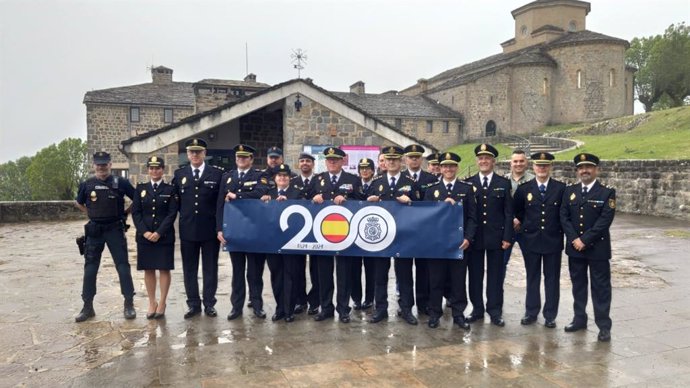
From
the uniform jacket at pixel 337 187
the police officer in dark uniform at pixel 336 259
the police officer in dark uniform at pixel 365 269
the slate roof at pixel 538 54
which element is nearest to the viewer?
the police officer in dark uniform at pixel 336 259

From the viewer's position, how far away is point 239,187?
6.14m

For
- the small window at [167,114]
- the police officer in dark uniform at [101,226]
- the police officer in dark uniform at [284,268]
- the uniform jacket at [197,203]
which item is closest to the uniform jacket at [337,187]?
the police officer in dark uniform at [284,268]

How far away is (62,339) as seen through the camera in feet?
17.0

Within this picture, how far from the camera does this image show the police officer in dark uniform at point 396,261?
19.0ft

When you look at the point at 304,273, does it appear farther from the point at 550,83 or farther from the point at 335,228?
the point at 550,83

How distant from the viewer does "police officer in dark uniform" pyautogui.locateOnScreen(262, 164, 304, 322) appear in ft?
19.2

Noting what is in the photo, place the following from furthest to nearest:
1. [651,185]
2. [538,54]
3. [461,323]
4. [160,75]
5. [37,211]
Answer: [538,54] < [160,75] < [37,211] < [651,185] < [461,323]

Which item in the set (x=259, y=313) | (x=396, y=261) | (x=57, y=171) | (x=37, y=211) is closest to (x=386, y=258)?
(x=396, y=261)

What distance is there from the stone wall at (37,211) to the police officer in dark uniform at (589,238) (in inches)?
693

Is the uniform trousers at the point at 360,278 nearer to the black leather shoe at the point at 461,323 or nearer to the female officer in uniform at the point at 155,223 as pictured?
the black leather shoe at the point at 461,323

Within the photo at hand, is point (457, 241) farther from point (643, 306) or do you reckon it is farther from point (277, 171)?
point (643, 306)

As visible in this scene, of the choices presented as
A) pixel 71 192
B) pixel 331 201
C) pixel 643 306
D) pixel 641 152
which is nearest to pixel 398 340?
pixel 331 201

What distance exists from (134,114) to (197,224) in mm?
36100

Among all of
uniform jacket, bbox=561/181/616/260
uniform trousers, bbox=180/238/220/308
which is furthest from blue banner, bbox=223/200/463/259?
uniform jacket, bbox=561/181/616/260
